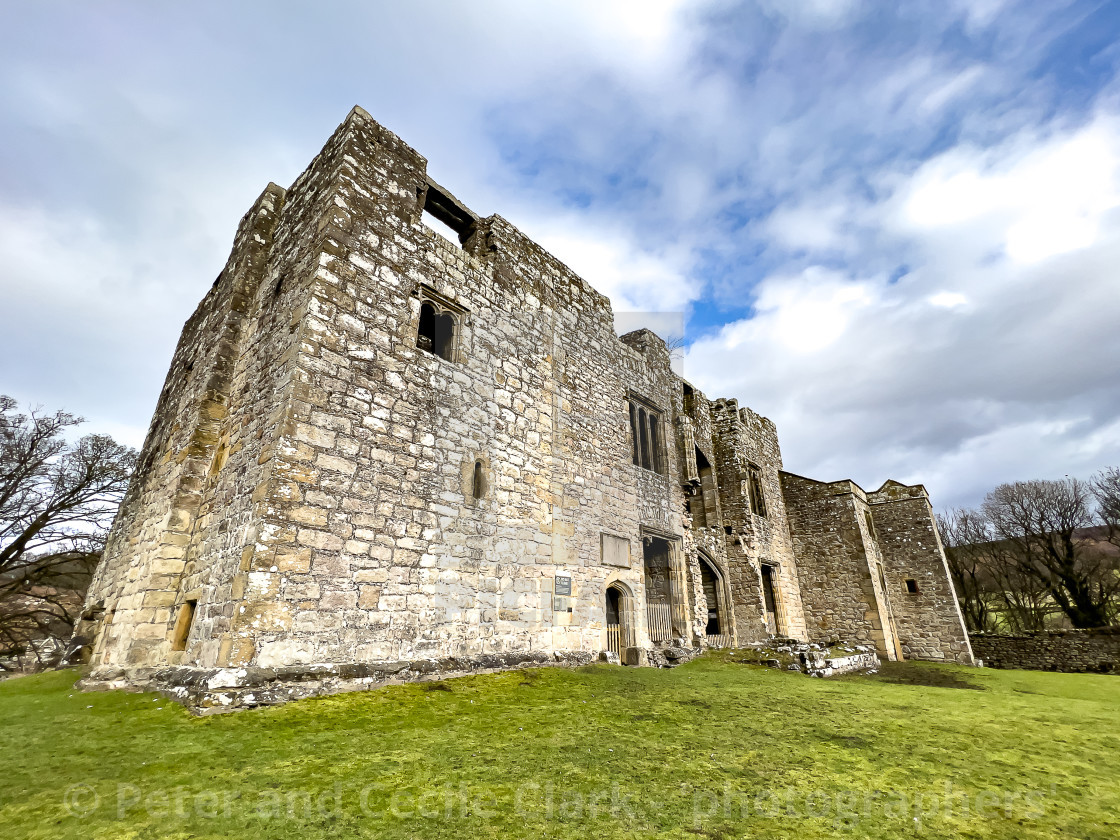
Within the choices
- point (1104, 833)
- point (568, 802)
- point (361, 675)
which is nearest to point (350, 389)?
point (361, 675)

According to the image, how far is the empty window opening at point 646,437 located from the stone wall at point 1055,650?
1791 centimetres

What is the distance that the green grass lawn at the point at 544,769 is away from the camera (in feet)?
9.84

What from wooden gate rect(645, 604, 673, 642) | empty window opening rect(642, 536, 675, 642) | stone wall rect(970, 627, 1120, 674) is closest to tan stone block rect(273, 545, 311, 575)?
empty window opening rect(642, 536, 675, 642)

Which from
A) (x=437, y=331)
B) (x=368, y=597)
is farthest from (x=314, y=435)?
(x=437, y=331)

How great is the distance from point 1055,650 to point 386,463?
2565 cm

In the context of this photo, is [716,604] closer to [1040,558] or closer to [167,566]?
[167,566]

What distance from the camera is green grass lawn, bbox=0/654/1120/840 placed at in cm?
300

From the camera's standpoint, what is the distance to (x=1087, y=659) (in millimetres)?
18266

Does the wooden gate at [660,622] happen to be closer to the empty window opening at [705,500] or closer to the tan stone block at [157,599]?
the empty window opening at [705,500]

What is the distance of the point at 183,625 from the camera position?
274 inches

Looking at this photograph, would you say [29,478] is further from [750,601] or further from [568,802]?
[750,601]

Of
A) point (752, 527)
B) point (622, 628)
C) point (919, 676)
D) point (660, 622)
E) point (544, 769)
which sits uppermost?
point (752, 527)

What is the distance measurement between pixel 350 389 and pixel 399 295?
1967 mm

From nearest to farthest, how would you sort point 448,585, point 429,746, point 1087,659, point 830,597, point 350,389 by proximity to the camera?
point 429,746, point 350,389, point 448,585, point 1087,659, point 830,597
